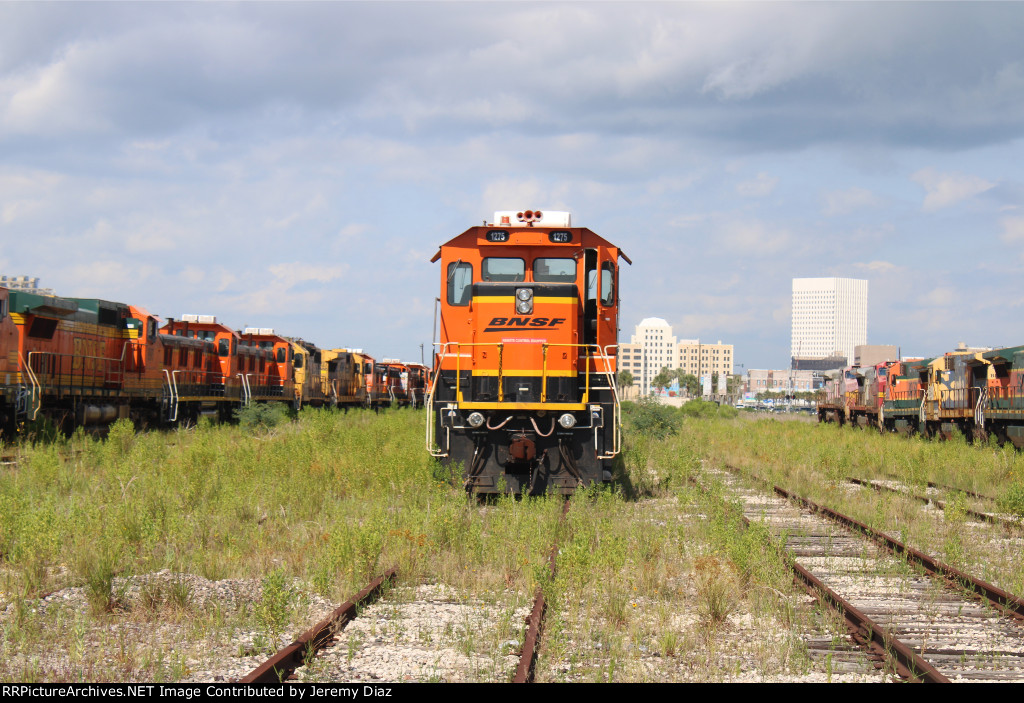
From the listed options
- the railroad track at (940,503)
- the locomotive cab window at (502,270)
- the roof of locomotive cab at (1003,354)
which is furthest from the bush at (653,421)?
the locomotive cab window at (502,270)

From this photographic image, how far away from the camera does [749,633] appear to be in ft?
19.3

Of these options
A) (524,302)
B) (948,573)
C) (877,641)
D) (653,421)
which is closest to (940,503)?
(948,573)

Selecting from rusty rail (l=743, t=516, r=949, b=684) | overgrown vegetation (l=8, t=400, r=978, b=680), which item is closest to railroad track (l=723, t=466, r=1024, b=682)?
rusty rail (l=743, t=516, r=949, b=684)

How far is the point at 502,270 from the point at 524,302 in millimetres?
671

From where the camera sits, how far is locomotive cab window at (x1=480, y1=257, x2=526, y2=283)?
38.3ft

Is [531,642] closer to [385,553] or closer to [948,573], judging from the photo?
[385,553]

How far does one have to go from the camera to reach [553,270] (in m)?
11.7

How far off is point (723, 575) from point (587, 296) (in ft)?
18.5

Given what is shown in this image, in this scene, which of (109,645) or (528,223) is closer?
(109,645)

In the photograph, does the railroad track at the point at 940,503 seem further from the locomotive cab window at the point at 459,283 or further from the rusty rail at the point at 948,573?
the locomotive cab window at the point at 459,283

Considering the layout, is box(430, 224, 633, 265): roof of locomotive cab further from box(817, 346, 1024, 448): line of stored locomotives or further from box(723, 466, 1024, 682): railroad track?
box(817, 346, 1024, 448): line of stored locomotives

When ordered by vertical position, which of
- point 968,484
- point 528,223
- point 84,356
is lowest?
point 968,484
